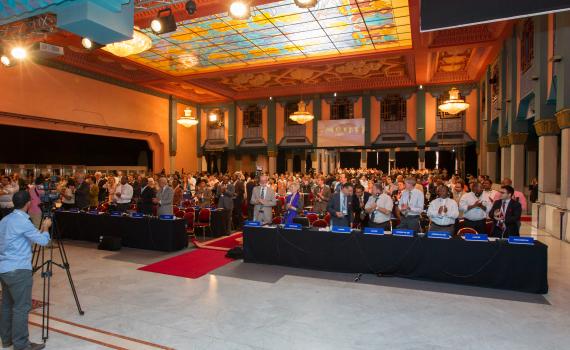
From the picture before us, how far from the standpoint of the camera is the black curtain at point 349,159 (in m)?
20.2

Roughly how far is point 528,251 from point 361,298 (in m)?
2.47

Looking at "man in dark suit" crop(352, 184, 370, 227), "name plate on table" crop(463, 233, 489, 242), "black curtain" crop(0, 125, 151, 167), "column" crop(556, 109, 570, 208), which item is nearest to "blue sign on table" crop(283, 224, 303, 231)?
"man in dark suit" crop(352, 184, 370, 227)

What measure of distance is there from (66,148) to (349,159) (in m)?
14.0

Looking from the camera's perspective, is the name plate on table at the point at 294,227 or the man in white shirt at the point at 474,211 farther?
the man in white shirt at the point at 474,211

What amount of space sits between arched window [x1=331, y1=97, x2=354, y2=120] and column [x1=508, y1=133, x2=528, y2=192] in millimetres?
9103

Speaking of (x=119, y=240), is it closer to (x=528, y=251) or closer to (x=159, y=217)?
(x=159, y=217)

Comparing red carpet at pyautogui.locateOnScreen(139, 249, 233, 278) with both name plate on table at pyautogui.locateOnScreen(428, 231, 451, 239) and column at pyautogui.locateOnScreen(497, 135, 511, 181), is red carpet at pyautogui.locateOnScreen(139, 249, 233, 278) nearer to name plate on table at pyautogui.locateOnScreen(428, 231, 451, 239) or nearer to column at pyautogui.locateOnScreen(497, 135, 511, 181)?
name plate on table at pyautogui.locateOnScreen(428, 231, 451, 239)

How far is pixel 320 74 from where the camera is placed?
17516mm

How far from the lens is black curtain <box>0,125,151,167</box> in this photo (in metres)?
13.0

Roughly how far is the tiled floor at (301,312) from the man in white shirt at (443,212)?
1.11 m

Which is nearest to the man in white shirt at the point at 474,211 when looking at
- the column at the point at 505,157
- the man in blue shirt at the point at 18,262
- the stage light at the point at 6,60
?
the man in blue shirt at the point at 18,262

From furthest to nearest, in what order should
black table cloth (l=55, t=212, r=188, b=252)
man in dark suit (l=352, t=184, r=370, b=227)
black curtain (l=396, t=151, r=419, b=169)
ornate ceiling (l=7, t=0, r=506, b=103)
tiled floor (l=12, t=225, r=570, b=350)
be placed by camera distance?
black curtain (l=396, t=151, r=419, b=169), ornate ceiling (l=7, t=0, r=506, b=103), black table cloth (l=55, t=212, r=188, b=252), man in dark suit (l=352, t=184, r=370, b=227), tiled floor (l=12, t=225, r=570, b=350)

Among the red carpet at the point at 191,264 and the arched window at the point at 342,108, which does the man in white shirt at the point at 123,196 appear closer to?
the red carpet at the point at 191,264

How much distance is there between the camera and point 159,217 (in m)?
7.63
